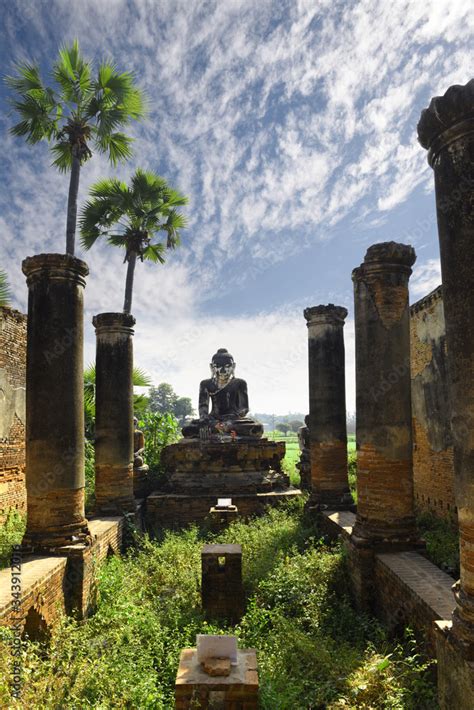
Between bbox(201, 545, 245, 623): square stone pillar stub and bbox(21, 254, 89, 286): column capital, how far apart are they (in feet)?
13.9

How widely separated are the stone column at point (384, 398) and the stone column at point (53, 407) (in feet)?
12.8

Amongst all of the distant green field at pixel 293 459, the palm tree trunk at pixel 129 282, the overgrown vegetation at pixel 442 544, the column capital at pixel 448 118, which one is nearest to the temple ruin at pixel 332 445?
the column capital at pixel 448 118

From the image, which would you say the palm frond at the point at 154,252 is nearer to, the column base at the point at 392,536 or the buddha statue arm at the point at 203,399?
the buddha statue arm at the point at 203,399

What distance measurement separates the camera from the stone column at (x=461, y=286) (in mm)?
3465

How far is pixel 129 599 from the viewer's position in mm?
6375

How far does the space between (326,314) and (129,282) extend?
8.08m

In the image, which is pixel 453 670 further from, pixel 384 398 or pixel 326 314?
pixel 326 314

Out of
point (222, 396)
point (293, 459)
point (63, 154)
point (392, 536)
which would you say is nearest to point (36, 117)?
point (63, 154)

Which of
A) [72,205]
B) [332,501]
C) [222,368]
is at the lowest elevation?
[332,501]

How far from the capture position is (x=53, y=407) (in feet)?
21.0

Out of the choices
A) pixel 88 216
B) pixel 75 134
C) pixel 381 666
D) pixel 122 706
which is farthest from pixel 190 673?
pixel 88 216

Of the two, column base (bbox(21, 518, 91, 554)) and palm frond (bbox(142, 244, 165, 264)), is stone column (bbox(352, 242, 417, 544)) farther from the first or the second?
palm frond (bbox(142, 244, 165, 264))

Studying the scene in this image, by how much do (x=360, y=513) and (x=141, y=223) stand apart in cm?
1248

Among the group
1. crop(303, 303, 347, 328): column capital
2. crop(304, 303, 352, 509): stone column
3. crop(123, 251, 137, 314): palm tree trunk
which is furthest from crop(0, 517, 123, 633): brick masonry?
crop(123, 251, 137, 314): palm tree trunk
